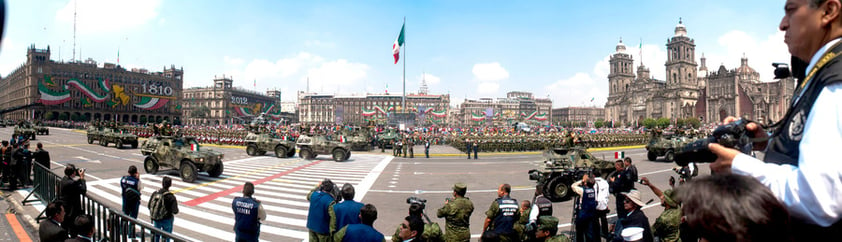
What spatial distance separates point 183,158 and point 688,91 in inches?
4481

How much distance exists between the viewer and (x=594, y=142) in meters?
38.2

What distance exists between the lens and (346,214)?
5.39m

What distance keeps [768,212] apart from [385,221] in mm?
8419

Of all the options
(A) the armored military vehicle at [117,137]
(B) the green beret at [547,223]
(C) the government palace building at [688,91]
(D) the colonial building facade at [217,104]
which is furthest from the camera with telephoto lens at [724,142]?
(D) the colonial building facade at [217,104]

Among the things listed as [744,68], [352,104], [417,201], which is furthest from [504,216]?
[352,104]

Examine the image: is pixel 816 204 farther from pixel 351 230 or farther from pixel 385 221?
pixel 385 221

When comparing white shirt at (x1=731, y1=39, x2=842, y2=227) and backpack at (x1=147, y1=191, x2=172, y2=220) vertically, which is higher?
white shirt at (x1=731, y1=39, x2=842, y2=227)

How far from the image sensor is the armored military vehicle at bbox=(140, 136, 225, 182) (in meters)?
14.2

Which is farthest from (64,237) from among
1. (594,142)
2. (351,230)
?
(594,142)

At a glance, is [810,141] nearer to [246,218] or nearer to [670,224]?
[670,224]

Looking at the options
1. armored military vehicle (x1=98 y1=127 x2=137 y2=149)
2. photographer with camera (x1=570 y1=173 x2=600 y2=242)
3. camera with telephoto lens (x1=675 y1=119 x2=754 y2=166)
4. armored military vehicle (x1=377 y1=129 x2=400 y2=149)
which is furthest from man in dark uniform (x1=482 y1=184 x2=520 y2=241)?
armored military vehicle (x1=98 y1=127 x2=137 y2=149)

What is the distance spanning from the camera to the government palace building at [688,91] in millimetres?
81000

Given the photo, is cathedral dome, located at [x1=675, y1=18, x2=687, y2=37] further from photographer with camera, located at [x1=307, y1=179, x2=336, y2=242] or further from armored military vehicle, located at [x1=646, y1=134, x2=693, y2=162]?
photographer with camera, located at [x1=307, y1=179, x2=336, y2=242]

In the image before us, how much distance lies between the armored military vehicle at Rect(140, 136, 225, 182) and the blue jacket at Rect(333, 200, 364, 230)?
35.4 ft
